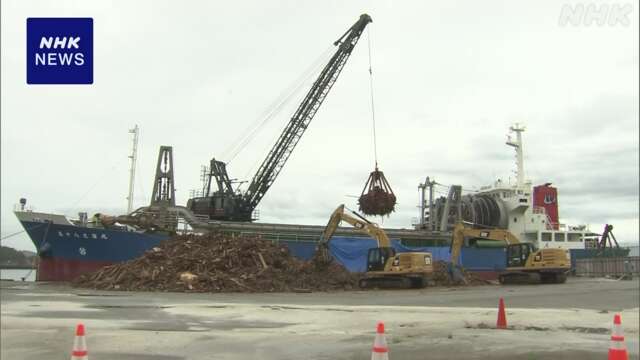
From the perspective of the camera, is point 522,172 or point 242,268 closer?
point 242,268

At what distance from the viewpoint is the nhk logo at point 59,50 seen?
10.1m

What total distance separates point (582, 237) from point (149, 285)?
1729 inches

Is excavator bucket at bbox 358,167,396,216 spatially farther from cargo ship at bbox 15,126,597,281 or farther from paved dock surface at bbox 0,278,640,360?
paved dock surface at bbox 0,278,640,360

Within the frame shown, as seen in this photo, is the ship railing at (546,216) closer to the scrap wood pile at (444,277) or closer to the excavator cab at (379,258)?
the scrap wood pile at (444,277)

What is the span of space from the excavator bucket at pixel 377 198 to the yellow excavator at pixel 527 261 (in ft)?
16.2

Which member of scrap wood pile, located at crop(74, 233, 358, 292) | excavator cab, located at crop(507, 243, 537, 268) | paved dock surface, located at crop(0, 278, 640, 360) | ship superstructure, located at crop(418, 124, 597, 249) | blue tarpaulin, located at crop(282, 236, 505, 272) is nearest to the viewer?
paved dock surface, located at crop(0, 278, 640, 360)

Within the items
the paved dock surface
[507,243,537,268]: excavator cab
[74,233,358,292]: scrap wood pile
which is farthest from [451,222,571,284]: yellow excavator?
the paved dock surface

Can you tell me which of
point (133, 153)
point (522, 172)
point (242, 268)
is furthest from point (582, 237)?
point (133, 153)

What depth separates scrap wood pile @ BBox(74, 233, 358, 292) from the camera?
29.8 meters

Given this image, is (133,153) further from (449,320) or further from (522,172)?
(449,320)

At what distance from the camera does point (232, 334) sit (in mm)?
12148

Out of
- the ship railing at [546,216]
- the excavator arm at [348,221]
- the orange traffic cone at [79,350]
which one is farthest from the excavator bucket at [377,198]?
the orange traffic cone at [79,350]

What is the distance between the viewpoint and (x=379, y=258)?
3359cm

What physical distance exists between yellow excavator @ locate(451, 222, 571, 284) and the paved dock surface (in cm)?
1796
